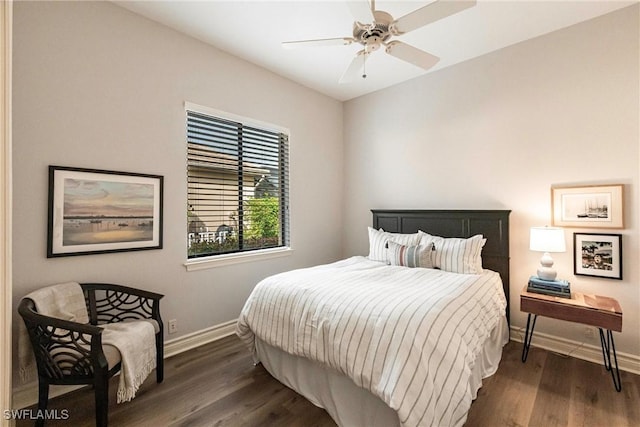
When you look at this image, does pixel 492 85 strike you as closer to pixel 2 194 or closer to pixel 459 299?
pixel 459 299

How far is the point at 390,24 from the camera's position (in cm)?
187

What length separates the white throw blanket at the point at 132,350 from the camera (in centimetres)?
177

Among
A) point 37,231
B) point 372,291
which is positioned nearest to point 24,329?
point 37,231

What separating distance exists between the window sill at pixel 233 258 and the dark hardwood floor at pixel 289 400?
0.88 metres

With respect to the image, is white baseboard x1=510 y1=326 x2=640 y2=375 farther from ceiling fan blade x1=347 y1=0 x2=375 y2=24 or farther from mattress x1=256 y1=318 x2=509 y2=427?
ceiling fan blade x1=347 y1=0 x2=375 y2=24

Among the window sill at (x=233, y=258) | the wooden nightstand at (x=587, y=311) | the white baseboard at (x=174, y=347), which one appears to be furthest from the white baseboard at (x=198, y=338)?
the wooden nightstand at (x=587, y=311)

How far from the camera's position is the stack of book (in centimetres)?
246

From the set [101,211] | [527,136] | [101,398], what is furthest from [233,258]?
[527,136]

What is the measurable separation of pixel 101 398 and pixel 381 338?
166 cm

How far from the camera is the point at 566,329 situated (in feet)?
8.95

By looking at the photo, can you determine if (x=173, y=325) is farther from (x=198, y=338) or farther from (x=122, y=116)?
(x=122, y=116)

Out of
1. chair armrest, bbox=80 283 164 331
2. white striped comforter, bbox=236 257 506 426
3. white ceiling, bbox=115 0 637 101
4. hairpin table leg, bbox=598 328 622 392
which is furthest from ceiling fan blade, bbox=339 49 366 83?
hairpin table leg, bbox=598 328 622 392

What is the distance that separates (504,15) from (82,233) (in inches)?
155

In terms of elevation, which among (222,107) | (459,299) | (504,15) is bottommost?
(459,299)
